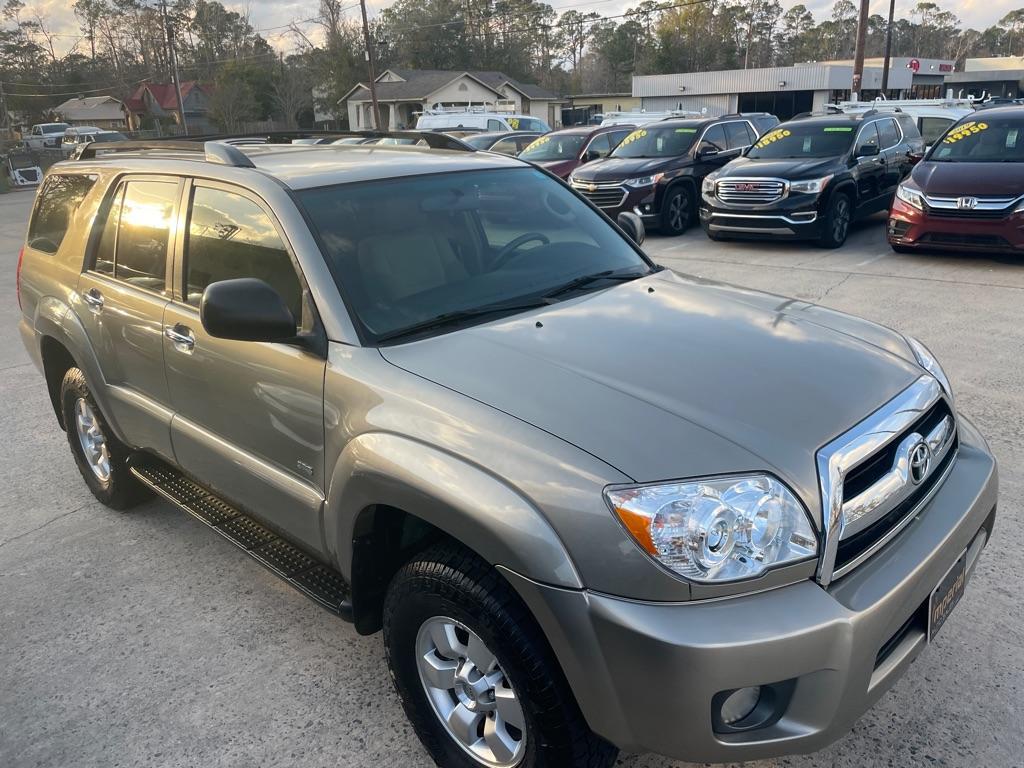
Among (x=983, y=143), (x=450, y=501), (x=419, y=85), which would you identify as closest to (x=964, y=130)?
(x=983, y=143)

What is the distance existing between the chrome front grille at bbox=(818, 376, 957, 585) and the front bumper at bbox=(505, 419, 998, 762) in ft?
0.30

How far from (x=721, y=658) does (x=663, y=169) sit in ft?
37.5

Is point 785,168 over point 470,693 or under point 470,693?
over

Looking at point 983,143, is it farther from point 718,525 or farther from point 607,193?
point 718,525

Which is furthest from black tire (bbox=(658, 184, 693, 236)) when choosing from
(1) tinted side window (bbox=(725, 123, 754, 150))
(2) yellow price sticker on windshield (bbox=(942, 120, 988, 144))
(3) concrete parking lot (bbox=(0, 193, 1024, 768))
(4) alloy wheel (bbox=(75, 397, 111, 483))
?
(4) alloy wheel (bbox=(75, 397, 111, 483))

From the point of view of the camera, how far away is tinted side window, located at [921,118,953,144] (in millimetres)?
14422

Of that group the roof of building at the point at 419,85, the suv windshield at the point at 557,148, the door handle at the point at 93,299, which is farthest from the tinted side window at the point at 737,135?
the roof of building at the point at 419,85

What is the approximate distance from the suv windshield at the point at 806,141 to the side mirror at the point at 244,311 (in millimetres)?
10190

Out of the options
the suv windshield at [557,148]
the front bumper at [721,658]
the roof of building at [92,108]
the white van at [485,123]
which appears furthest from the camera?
the roof of building at [92,108]

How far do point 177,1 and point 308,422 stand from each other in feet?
325

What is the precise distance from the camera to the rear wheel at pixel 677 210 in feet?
40.9

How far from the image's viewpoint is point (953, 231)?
29.4ft

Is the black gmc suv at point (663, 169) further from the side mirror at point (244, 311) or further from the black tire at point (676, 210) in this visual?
the side mirror at point (244, 311)

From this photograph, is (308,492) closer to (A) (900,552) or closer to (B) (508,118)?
(A) (900,552)
